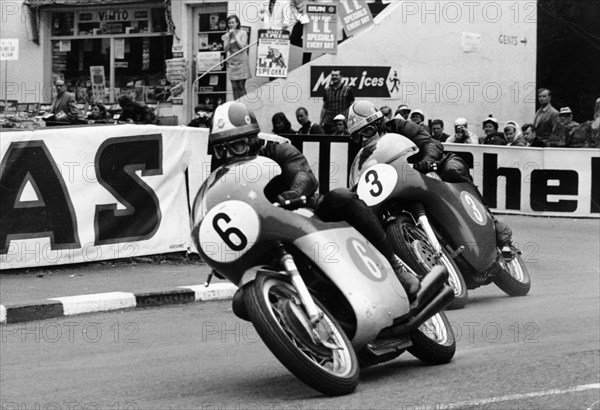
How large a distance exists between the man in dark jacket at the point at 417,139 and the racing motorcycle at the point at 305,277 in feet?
9.54

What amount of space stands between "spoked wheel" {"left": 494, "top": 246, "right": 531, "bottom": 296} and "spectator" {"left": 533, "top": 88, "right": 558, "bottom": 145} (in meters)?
8.67

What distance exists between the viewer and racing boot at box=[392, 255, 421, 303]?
7.77 meters

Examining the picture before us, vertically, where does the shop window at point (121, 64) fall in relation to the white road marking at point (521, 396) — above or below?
above

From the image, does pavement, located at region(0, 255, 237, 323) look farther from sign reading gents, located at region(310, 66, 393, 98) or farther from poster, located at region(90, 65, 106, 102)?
poster, located at region(90, 65, 106, 102)

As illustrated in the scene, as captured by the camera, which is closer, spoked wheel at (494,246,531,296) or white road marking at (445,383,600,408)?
white road marking at (445,383,600,408)

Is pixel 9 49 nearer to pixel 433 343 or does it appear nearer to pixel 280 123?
pixel 280 123

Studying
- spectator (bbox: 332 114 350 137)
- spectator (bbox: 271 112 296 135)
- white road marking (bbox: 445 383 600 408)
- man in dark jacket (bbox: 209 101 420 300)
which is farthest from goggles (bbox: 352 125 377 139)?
spectator (bbox: 271 112 296 135)

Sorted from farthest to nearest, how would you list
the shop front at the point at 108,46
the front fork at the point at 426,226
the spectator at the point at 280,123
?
1. the shop front at the point at 108,46
2. the spectator at the point at 280,123
3. the front fork at the point at 426,226

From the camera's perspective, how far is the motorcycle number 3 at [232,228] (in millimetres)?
7121

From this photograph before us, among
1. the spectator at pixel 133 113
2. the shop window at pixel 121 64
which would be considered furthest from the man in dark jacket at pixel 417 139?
the shop window at pixel 121 64

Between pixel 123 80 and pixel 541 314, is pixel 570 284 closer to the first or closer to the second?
pixel 541 314

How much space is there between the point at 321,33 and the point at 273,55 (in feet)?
3.33

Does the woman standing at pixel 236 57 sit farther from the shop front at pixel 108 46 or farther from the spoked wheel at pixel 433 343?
the spoked wheel at pixel 433 343

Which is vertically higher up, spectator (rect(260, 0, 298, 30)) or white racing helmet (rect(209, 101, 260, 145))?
spectator (rect(260, 0, 298, 30))
